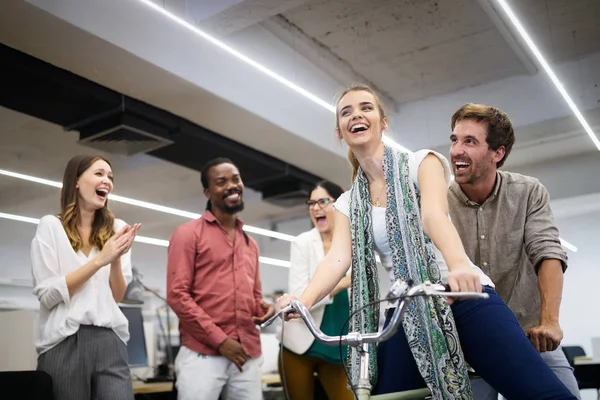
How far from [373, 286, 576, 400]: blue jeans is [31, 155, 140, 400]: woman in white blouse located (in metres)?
1.21

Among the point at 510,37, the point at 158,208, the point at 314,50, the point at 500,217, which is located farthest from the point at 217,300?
the point at 158,208

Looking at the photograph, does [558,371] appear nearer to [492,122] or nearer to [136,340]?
[492,122]

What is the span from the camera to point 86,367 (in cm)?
228

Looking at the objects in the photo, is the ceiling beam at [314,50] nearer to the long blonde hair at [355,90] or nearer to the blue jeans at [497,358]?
the long blonde hair at [355,90]

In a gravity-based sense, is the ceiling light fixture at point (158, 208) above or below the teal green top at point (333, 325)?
above

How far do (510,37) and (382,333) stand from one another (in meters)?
4.64

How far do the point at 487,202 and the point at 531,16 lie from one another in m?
3.57

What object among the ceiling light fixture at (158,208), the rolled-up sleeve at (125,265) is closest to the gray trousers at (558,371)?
the rolled-up sleeve at (125,265)

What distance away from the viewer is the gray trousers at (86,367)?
7.39 ft

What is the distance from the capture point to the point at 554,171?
6191mm

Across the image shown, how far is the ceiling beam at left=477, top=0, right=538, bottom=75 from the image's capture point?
Result: 4.69 metres

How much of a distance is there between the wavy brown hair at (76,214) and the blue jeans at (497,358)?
1.44 m

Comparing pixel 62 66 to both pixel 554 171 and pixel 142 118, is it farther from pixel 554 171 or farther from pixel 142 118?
pixel 554 171

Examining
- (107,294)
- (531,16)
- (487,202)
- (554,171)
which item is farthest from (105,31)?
(554,171)
